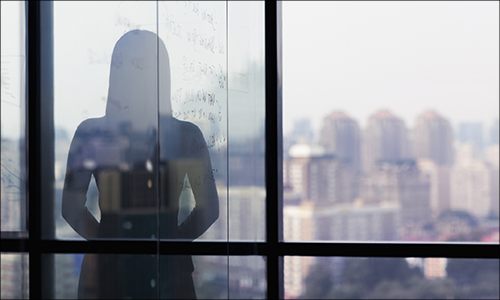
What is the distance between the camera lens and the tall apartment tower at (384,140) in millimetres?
1487

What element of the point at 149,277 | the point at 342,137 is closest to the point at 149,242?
the point at 149,277

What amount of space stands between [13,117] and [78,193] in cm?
26

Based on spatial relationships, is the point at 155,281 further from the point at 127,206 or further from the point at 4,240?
the point at 4,240

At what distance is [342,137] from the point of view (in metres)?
1.52

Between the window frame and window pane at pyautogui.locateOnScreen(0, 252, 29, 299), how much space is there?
0.06ft

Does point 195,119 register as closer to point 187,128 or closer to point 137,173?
point 187,128

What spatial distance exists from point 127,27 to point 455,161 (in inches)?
43.5

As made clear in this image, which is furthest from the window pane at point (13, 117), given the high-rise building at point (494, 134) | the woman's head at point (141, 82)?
the high-rise building at point (494, 134)

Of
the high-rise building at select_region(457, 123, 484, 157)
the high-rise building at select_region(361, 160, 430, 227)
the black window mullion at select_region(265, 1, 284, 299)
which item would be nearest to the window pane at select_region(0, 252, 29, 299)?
the black window mullion at select_region(265, 1, 284, 299)

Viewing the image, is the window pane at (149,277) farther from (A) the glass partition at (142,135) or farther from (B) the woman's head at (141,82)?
(B) the woman's head at (141,82)

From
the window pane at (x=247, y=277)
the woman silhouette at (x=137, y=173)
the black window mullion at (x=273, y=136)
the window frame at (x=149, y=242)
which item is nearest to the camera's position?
the woman silhouette at (x=137, y=173)

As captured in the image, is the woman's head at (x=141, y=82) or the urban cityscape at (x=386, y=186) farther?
the urban cityscape at (x=386, y=186)

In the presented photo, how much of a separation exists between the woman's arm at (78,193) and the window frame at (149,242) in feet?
0.16

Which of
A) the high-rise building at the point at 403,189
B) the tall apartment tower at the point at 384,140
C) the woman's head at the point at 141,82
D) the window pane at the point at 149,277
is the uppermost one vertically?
the woman's head at the point at 141,82
